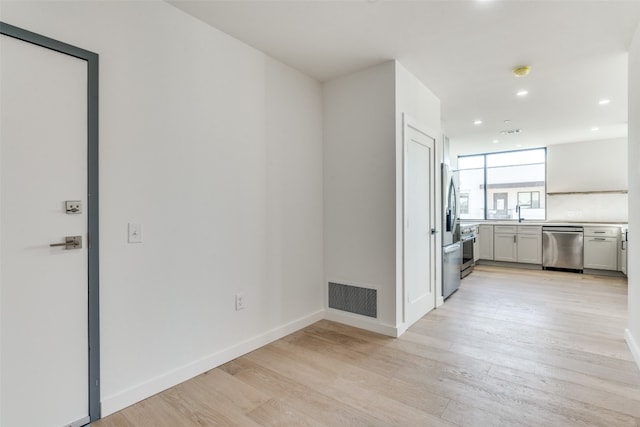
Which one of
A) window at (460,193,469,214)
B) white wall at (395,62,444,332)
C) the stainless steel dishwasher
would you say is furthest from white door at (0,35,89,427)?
window at (460,193,469,214)

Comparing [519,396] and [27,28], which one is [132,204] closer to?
[27,28]

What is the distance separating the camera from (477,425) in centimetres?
172

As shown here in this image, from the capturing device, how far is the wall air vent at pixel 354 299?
3086 millimetres

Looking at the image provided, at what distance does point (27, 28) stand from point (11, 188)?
81 cm

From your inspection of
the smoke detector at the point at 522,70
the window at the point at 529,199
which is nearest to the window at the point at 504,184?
the window at the point at 529,199

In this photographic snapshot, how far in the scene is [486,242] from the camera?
21.9 feet

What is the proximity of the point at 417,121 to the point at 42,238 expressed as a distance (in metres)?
3.21

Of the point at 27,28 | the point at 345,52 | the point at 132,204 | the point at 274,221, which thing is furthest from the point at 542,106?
the point at 27,28

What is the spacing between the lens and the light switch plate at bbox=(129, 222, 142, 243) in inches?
75.6

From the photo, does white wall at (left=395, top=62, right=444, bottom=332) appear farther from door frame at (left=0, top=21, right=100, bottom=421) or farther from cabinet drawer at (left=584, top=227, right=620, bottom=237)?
cabinet drawer at (left=584, top=227, right=620, bottom=237)

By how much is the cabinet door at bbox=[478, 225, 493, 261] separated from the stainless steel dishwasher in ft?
3.01

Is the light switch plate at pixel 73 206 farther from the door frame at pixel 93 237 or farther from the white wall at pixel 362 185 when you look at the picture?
the white wall at pixel 362 185

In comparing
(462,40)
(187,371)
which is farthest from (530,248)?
(187,371)

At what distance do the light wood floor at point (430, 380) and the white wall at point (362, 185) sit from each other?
55 centimetres
